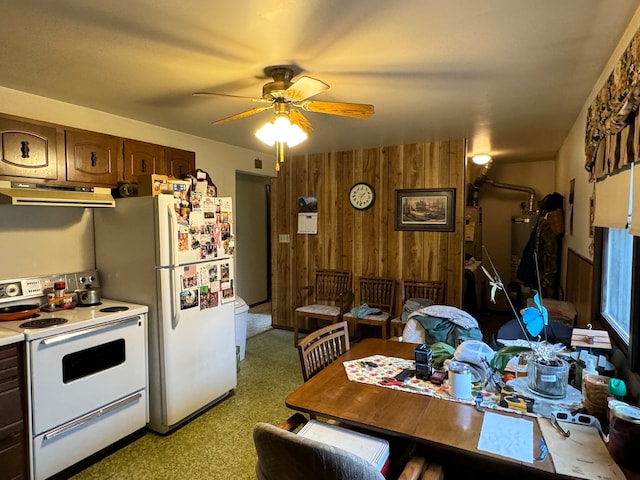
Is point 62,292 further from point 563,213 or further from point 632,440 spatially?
point 563,213

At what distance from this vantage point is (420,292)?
4.09m

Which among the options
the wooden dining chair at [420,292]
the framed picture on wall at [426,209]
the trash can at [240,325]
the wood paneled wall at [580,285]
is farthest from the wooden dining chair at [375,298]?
the wood paneled wall at [580,285]

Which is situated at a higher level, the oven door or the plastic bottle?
the plastic bottle

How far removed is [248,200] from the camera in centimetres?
607

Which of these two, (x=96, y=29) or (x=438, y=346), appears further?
(x=438, y=346)

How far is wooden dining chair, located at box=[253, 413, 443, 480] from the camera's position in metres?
1.02

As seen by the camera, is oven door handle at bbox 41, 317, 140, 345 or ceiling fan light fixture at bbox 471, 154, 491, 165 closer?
oven door handle at bbox 41, 317, 140, 345

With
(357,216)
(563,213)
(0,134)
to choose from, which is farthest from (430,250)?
(0,134)

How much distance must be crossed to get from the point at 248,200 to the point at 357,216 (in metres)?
2.29

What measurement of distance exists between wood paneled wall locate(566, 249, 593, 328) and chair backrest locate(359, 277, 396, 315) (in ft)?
5.63

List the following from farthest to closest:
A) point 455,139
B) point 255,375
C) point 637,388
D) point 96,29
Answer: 1. point 455,139
2. point 255,375
3. point 96,29
4. point 637,388

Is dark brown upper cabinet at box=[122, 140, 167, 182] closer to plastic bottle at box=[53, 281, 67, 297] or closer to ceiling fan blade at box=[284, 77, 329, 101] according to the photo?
plastic bottle at box=[53, 281, 67, 297]

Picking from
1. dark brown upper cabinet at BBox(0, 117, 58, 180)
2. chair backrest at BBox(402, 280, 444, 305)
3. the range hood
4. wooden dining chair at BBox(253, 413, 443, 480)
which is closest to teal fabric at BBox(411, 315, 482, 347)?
wooden dining chair at BBox(253, 413, 443, 480)

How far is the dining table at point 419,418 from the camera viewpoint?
3.90 ft
